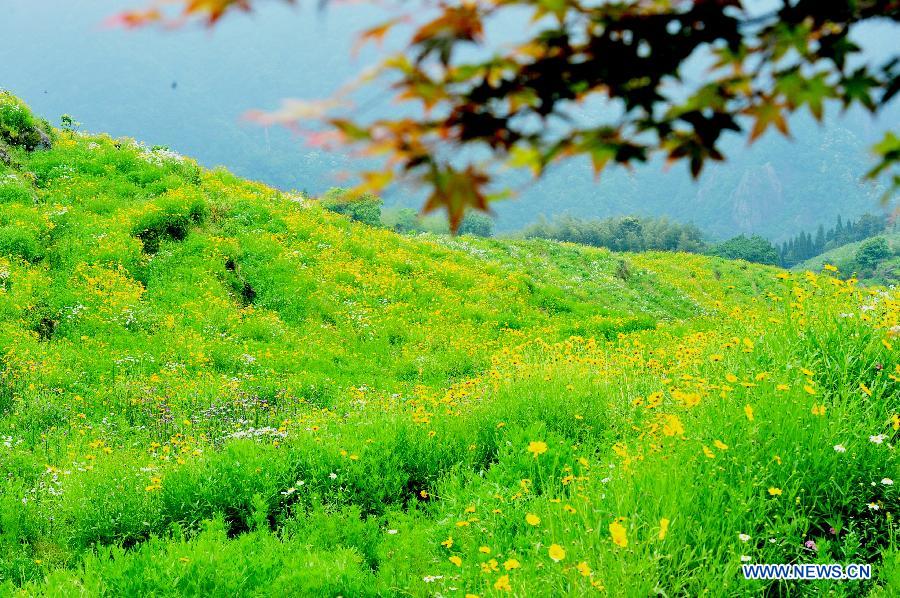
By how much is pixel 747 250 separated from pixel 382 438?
96586 mm

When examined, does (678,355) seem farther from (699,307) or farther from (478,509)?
(699,307)

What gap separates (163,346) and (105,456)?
4046 millimetres

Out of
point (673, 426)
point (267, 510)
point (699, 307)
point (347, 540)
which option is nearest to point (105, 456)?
point (267, 510)

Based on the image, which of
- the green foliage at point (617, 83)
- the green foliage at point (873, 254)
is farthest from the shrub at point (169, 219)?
the green foliage at point (873, 254)

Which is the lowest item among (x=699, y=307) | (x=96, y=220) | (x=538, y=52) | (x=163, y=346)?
(x=699, y=307)

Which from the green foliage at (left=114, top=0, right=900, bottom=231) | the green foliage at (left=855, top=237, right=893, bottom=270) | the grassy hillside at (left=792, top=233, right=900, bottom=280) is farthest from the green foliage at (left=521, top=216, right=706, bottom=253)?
the green foliage at (left=114, top=0, right=900, bottom=231)

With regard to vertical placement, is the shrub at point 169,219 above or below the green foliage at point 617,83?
above

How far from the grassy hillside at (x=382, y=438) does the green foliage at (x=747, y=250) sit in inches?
3456

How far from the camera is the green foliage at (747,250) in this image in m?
91.8

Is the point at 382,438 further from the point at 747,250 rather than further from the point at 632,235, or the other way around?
the point at 632,235

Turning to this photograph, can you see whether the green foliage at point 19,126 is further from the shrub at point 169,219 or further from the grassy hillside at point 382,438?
the shrub at point 169,219

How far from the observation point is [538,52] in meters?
1.77

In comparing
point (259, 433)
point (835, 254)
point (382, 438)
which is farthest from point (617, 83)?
point (835, 254)

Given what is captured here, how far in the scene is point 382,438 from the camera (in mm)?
6766
